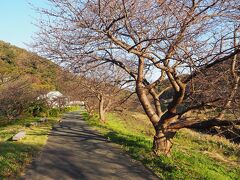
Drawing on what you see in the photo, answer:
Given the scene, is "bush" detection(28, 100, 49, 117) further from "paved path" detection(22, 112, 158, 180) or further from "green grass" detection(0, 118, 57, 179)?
"paved path" detection(22, 112, 158, 180)

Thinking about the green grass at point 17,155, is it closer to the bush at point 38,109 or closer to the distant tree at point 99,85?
the distant tree at point 99,85

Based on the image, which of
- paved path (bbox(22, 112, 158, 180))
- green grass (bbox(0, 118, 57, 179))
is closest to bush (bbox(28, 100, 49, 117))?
green grass (bbox(0, 118, 57, 179))

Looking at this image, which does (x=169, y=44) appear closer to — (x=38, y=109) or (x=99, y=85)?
Answer: (x=99, y=85)

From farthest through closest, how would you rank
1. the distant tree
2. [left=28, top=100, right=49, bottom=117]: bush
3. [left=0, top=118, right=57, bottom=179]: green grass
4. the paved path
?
1. [left=28, top=100, right=49, bottom=117]: bush
2. the distant tree
3. the paved path
4. [left=0, top=118, right=57, bottom=179]: green grass

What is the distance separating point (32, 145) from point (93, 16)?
21.1 feet

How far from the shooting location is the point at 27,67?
2069 centimetres

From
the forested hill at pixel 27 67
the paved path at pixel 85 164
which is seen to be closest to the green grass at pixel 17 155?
the paved path at pixel 85 164

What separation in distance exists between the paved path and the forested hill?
3328 mm

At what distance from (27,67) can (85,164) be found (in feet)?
37.6

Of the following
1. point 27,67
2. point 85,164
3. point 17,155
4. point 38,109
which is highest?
point 27,67

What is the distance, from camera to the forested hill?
13.9 m

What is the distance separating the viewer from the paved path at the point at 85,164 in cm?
923

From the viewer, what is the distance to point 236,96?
11.2m

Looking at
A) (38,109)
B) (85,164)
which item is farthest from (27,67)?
(38,109)
